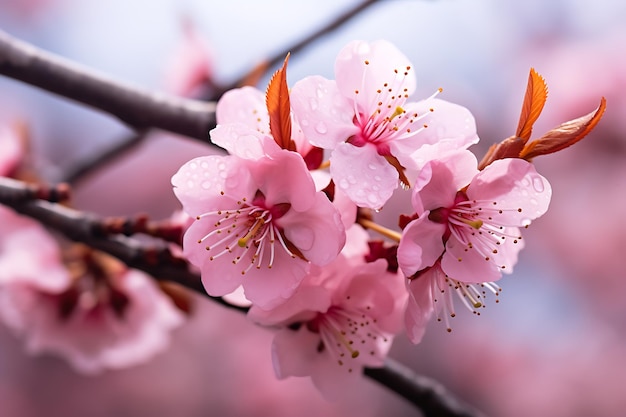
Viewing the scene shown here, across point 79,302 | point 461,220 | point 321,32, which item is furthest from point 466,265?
point 79,302

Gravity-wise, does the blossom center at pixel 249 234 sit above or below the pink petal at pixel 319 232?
below

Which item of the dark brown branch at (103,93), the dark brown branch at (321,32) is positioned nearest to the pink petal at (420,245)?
the dark brown branch at (103,93)

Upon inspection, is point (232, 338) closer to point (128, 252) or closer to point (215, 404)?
point (215, 404)

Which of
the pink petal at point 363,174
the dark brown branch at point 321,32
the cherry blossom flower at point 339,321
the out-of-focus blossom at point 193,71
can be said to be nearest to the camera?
the pink petal at point 363,174

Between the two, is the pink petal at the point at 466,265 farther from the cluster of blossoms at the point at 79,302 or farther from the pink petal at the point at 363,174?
the cluster of blossoms at the point at 79,302

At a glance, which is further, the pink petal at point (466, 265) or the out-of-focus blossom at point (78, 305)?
the out-of-focus blossom at point (78, 305)

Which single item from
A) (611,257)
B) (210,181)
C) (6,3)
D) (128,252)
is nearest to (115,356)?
(128,252)

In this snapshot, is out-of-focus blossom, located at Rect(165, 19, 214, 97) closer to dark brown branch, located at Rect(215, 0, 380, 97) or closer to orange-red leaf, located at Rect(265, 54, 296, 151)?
dark brown branch, located at Rect(215, 0, 380, 97)

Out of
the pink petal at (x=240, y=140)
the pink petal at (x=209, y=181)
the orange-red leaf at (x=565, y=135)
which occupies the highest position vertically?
the orange-red leaf at (x=565, y=135)
